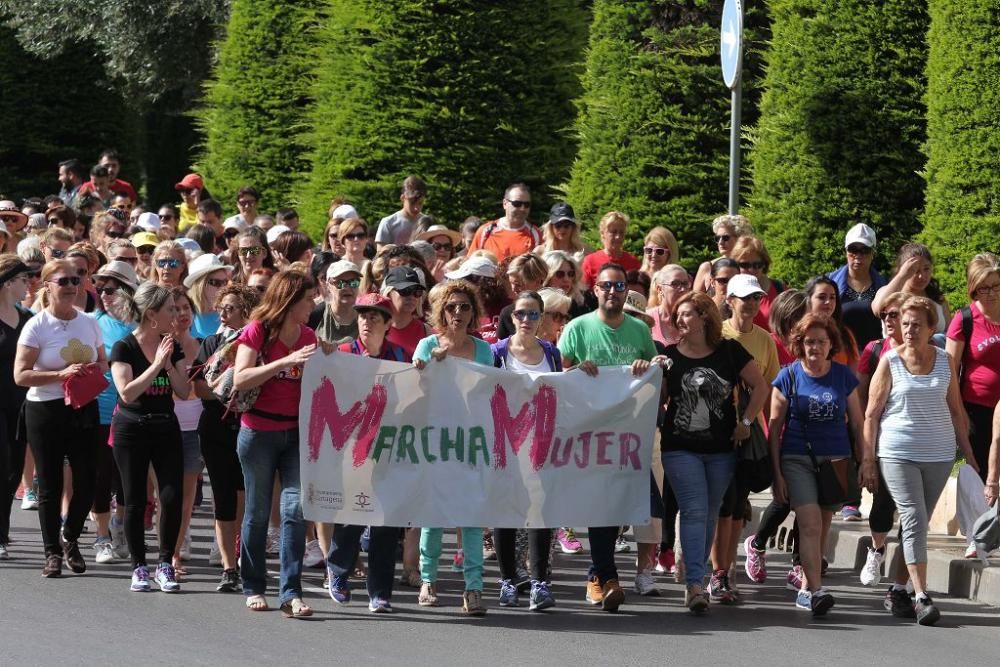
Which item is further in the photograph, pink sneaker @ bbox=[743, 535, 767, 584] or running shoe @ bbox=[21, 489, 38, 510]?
running shoe @ bbox=[21, 489, 38, 510]

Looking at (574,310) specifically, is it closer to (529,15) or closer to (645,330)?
(645,330)

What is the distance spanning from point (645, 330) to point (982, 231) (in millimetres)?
4855

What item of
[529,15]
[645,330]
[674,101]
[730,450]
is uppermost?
[529,15]

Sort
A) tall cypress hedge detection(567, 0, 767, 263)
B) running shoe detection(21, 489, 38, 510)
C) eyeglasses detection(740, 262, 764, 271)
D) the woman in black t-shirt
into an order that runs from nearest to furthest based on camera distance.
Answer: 1. the woman in black t-shirt
2. eyeglasses detection(740, 262, 764, 271)
3. running shoe detection(21, 489, 38, 510)
4. tall cypress hedge detection(567, 0, 767, 263)

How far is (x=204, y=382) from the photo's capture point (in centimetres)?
1039

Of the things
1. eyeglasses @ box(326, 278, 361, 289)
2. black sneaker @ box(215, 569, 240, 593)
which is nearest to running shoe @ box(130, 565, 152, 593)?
black sneaker @ box(215, 569, 240, 593)

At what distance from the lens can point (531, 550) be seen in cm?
1011

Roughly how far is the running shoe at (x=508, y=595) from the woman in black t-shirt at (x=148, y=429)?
1801 millimetres

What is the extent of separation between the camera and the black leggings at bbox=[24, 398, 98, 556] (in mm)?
10727

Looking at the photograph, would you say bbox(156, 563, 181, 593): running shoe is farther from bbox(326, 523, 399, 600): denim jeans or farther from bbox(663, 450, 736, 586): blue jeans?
bbox(663, 450, 736, 586): blue jeans

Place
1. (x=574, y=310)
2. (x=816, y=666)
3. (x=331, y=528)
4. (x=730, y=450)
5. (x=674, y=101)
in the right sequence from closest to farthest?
(x=816, y=666)
(x=730, y=450)
(x=331, y=528)
(x=574, y=310)
(x=674, y=101)

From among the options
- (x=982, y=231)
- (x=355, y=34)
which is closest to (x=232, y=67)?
(x=355, y=34)

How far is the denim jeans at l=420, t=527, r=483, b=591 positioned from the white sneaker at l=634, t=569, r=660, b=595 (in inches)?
41.1

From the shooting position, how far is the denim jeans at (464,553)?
9.66 metres
